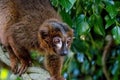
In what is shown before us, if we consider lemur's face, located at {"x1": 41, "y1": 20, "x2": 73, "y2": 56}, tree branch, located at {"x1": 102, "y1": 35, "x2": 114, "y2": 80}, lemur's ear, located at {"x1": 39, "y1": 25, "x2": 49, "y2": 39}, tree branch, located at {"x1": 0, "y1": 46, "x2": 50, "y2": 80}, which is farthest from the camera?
tree branch, located at {"x1": 102, "y1": 35, "x2": 114, "y2": 80}

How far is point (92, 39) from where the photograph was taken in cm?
536

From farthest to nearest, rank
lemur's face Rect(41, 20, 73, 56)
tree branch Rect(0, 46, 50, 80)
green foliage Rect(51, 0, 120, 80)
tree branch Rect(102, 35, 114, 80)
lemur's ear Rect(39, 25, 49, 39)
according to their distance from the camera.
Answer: tree branch Rect(102, 35, 114, 80)
green foliage Rect(51, 0, 120, 80)
lemur's ear Rect(39, 25, 49, 39)
lemur's face Rect(41, 20, 73, 56)
tree branch Rect(0, 46, 50, 80)

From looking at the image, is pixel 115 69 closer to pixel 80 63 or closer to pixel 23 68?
pixel 80 63

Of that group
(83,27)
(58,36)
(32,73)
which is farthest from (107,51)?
(32,73)

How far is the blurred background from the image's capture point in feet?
12.5

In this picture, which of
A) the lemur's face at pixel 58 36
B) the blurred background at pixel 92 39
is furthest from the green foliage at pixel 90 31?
the lemur's face at pixel 58 36

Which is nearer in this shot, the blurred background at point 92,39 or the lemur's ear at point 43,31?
the lemur's ear at point 43,31

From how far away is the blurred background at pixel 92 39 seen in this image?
12.5ft

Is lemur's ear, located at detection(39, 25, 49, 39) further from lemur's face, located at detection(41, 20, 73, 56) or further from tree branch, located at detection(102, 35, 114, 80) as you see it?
tree branch, located at detection(102, 35, 114, 80)

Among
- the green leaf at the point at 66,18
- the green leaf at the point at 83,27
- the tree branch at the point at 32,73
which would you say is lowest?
the tree branch at the point at 32,73

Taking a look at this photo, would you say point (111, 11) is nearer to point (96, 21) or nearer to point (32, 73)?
point (96, 21)

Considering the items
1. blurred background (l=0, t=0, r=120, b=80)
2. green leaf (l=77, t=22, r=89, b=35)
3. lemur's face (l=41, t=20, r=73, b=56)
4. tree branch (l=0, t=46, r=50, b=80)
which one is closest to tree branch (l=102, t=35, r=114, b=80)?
blurred background (l=0, t=0, r=120, b=80)

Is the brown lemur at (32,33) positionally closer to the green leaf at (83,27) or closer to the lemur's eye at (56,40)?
the lemur's eye at (56,40)

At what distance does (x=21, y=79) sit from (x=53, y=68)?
0.40 m
